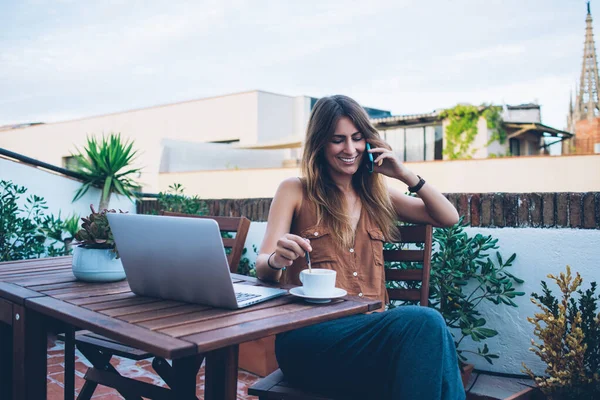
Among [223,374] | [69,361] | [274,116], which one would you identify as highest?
[274,116]

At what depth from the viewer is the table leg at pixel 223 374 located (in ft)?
4.90

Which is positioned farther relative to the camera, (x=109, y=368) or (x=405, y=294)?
(x=405, y=294)

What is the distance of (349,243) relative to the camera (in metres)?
2.04

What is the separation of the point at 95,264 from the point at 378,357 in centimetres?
96

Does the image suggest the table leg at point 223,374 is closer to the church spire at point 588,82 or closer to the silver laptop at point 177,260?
the silver laptop at point 177,260

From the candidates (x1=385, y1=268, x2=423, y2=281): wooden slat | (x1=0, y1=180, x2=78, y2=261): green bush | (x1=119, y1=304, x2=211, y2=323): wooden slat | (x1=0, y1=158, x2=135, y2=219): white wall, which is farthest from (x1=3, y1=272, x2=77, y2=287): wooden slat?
(x1=0, y1=158, x2=135, y2=219): white wall

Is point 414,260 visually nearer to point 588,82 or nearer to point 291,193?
point 291,193

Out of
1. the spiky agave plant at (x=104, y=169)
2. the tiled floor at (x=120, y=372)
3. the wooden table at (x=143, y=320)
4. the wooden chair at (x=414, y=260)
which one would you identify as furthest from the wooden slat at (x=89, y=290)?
the spiky agave plant at (x=104, y=169)

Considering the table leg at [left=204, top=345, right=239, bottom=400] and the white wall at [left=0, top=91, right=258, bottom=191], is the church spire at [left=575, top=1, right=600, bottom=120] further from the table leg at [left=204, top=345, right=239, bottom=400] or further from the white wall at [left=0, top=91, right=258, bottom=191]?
the table leg at [left=204, top=345, right=239, bottom=400]

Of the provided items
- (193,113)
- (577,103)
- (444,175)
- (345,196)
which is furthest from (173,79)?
(577,103)

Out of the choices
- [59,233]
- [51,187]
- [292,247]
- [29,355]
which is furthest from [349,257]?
A: [51,187]

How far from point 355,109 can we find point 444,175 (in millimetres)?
12631

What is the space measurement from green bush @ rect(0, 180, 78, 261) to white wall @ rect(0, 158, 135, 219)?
0.10 meters

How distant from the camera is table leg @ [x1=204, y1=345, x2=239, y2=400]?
1.49m
